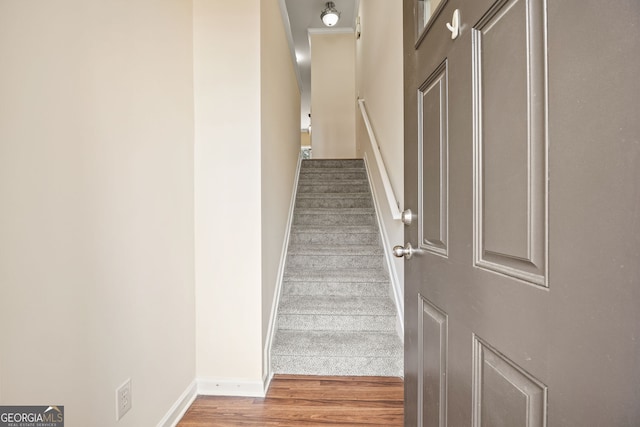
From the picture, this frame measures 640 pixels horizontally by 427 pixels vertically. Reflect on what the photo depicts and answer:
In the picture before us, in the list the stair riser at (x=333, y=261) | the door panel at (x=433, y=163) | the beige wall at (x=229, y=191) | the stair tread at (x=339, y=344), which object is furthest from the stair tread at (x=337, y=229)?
the door panel at (x=433, y=163)

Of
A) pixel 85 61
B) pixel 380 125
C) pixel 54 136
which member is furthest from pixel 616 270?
pixel 380 125

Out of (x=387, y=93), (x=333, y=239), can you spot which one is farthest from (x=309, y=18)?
(x=333, y=239)

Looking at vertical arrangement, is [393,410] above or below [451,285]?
below

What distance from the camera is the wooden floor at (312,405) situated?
1591mm

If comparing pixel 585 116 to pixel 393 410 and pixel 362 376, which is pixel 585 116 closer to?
pixel 393 410

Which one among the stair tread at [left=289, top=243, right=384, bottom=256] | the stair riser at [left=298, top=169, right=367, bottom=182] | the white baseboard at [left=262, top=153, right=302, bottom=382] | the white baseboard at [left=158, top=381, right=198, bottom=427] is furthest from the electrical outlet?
the stair riser at [left=298, top=169, right=367, bottom=182]

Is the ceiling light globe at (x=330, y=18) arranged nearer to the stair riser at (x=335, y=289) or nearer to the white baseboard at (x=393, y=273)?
the white baseboard at (x=393, y=273)

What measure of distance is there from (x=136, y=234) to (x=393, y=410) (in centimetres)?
149

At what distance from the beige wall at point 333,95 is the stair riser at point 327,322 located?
144 inches

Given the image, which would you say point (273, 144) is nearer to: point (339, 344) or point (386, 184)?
point (386, 184)

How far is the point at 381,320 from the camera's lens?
2.21 meters

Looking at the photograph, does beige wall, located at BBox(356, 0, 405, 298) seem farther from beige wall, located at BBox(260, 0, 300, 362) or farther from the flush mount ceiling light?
the flush mount ceiling light

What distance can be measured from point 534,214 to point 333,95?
5341mm

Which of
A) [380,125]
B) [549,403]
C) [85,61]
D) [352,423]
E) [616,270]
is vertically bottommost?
[352,423]
